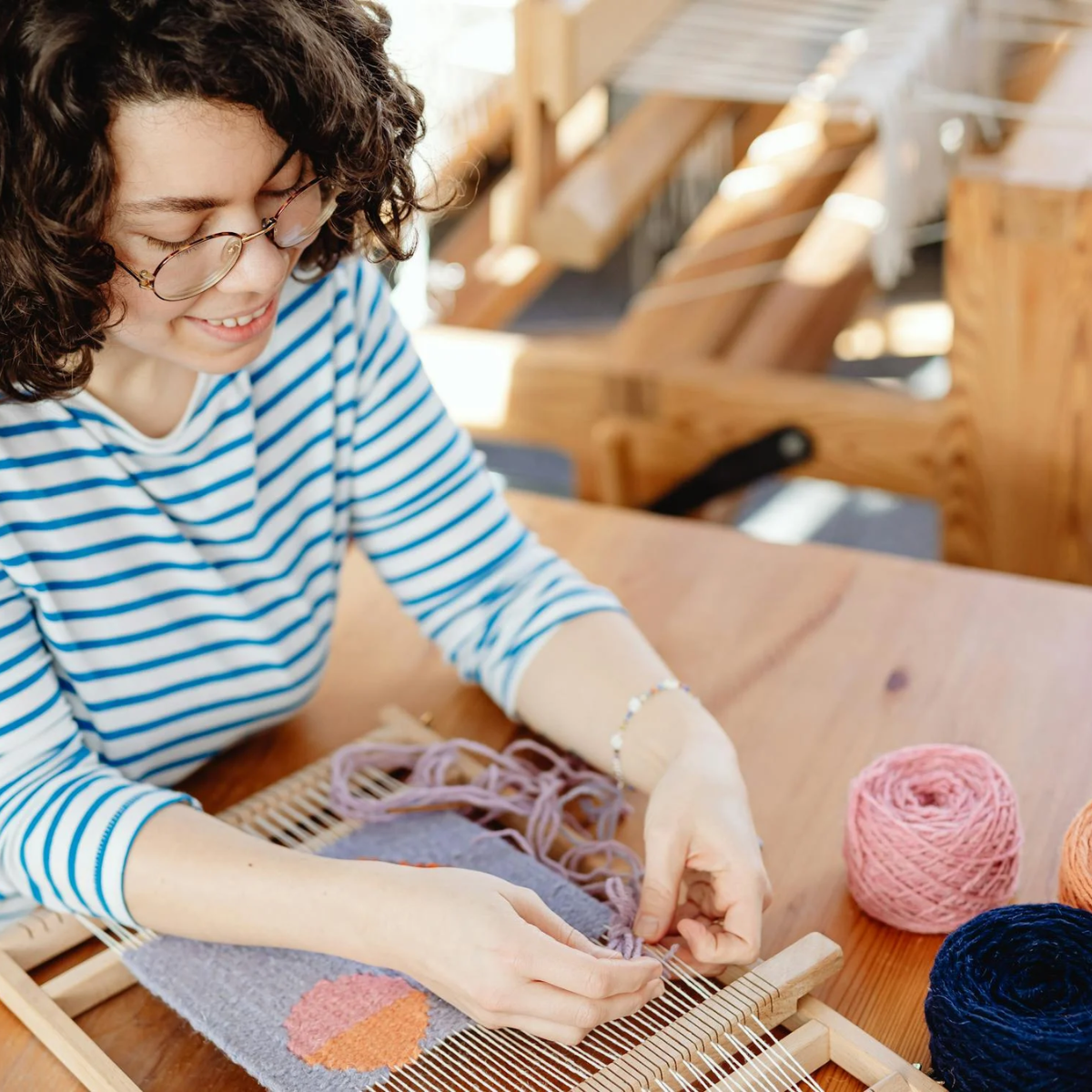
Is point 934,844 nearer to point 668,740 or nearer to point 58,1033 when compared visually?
point 668,740

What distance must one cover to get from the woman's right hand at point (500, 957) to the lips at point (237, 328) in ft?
1.08

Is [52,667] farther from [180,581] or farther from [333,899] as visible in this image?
[333,899]

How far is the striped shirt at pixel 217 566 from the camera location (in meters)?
0.88

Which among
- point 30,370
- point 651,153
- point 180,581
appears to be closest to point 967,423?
point 651,153

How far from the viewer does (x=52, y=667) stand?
3.09 ft

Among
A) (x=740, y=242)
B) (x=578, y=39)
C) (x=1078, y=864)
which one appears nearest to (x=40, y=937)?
(x=1078, y=864)

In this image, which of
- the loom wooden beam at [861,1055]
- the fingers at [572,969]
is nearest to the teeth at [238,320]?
the fingers at [572,969]

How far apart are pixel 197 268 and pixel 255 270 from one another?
0.03 metres

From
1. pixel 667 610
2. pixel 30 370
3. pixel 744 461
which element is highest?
pixel 30 370

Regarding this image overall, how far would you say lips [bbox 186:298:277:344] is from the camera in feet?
2.77

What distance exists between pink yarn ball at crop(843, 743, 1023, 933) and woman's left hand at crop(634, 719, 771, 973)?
0.22 ft

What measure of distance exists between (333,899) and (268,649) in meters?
0.27

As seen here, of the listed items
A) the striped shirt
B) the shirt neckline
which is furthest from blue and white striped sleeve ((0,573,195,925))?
the shirt neckline

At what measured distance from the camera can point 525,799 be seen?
38.2 inches
